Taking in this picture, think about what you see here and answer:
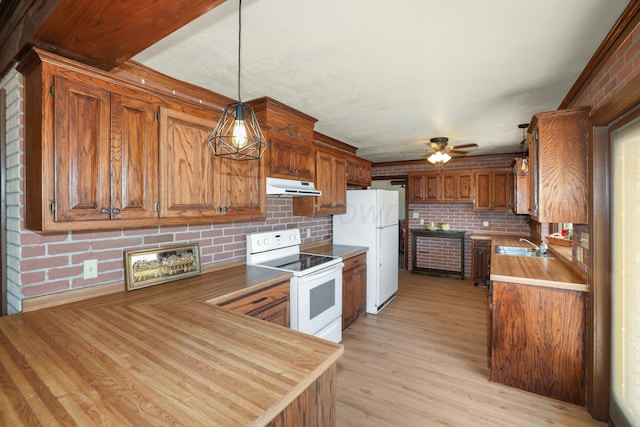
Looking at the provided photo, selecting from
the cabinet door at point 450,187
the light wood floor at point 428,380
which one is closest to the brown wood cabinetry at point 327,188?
the light wood floor at point 428,380

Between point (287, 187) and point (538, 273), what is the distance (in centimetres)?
224

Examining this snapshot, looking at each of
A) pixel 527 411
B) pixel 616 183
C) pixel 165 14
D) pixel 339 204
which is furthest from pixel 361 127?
pixel 527 411

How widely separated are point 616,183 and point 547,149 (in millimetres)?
524

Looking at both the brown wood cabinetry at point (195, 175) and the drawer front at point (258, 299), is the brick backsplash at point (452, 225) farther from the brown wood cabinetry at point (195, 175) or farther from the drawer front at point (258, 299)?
the brown wood cabinetry at point (195, 175)

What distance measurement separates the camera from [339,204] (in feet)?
12.6

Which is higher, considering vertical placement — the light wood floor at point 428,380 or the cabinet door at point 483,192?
the cabinet door at point 483,192

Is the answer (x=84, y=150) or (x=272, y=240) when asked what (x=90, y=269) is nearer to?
(x=84, y=150)

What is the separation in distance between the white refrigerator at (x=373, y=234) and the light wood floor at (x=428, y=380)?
0.33 meters

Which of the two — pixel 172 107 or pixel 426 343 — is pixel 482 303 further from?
pixel 172 107

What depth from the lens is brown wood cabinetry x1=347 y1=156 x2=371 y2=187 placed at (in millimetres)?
4277

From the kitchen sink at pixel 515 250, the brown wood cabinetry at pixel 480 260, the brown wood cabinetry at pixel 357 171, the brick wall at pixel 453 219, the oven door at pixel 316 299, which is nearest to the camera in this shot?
the oven door at pixel 316 299

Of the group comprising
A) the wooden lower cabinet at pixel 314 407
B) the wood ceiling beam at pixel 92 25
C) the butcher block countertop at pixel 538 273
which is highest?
the wood ceiling beam at pixel 92 25

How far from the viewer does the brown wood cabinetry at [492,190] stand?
17.2 ft

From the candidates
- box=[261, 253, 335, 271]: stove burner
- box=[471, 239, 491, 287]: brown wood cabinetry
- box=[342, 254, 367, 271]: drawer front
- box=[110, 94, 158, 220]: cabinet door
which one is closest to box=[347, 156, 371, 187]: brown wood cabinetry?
box=[342, 254, 367, 271]: drawer front
